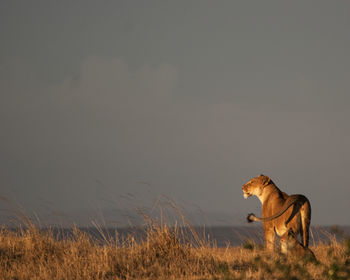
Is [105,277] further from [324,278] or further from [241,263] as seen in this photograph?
[324,278]

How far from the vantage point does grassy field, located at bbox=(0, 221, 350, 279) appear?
7.27m

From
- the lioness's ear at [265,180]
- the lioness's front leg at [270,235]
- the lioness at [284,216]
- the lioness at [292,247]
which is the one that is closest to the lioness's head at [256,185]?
the lioness's ear at [265,180]

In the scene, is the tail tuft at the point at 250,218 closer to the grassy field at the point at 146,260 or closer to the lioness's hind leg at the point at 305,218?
the grassy field at the point at 146,260

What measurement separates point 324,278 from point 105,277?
3137 millimetres

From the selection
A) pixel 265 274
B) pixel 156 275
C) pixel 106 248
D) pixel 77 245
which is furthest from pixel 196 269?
pixel 77 245

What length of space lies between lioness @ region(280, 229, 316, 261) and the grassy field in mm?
247

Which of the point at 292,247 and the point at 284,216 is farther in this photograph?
the point at 284,216

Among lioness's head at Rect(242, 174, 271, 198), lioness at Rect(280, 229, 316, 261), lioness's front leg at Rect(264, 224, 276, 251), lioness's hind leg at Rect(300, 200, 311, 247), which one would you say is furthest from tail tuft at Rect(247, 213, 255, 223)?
lioness's head at Rect(242, 174, 271, 198)

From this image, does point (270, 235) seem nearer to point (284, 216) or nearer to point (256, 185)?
point (284, 216)

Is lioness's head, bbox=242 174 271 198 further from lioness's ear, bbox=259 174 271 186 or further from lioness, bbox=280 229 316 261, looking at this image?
lioness, bbox=280 229 316 261

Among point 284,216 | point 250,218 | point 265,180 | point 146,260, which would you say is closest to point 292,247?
point 284,216

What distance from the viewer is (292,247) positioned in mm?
8320

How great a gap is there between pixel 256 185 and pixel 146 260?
248 cm

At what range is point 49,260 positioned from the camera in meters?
8.95
